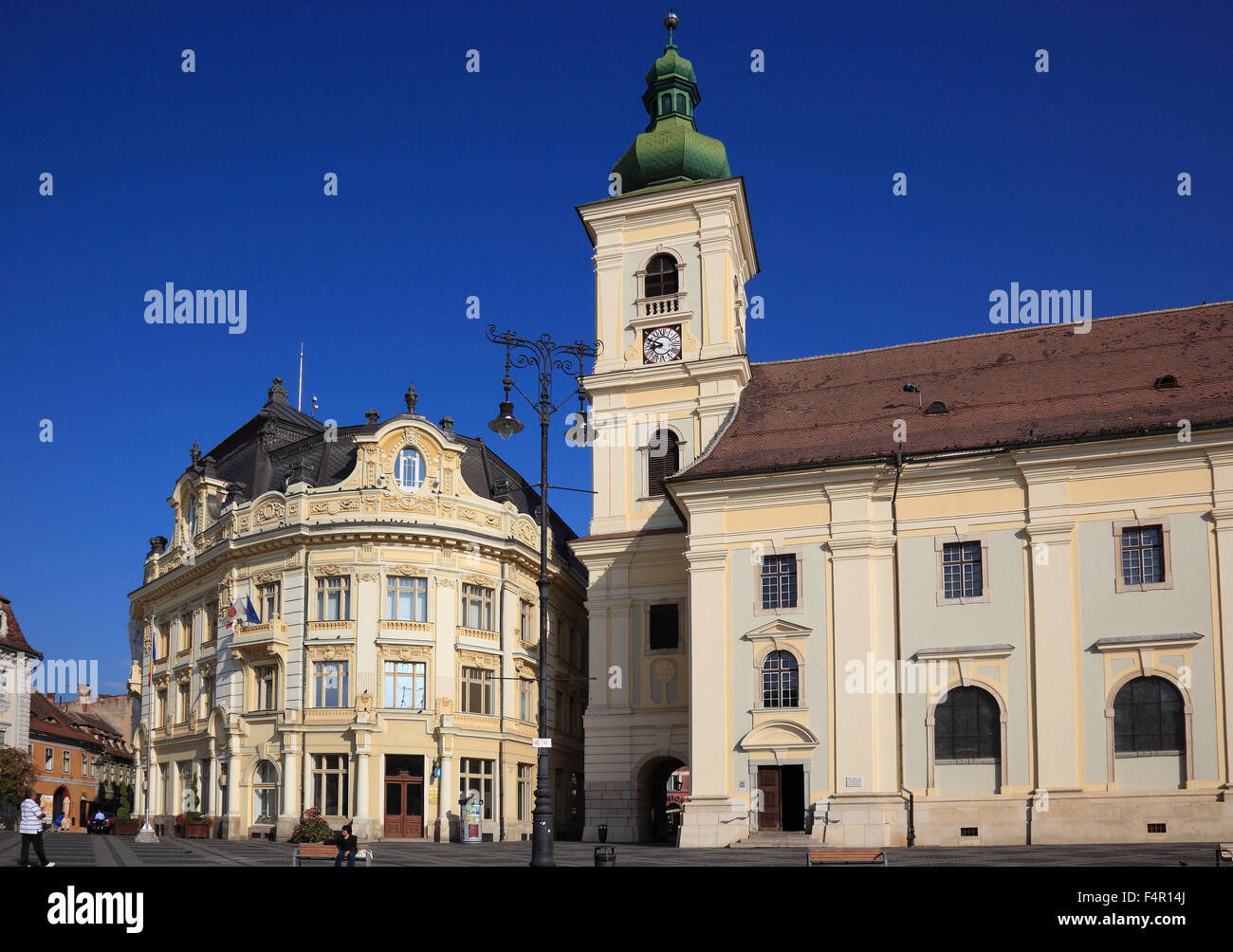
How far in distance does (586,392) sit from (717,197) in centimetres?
860

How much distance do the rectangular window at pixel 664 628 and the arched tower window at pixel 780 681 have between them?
21.0 ft

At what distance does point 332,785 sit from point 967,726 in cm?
2468

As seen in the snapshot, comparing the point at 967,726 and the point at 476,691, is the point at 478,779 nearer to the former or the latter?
the point at 476,691

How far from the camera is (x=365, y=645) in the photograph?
50.3m

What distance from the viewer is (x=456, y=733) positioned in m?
50.7

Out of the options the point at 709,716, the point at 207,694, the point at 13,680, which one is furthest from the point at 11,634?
the point at 709,716

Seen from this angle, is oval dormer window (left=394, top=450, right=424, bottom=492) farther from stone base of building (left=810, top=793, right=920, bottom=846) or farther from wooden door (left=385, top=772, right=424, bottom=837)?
stone base of building (left=810, top=793, right=920, bottom=846)

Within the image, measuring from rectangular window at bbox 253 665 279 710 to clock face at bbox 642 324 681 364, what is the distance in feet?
62.6

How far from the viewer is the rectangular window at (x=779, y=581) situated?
1553 inches

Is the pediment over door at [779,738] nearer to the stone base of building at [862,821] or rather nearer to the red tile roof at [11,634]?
the stone base of building at [862,821]

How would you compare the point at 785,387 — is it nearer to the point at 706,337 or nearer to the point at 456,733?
the point at 706,337

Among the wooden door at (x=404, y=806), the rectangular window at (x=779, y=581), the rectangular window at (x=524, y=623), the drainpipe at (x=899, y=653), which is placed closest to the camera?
the drainpipe at (x=899, y=653)

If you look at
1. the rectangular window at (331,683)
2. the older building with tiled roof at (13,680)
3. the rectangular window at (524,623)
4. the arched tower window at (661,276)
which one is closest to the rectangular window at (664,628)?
the rectangular window at (524,623)
